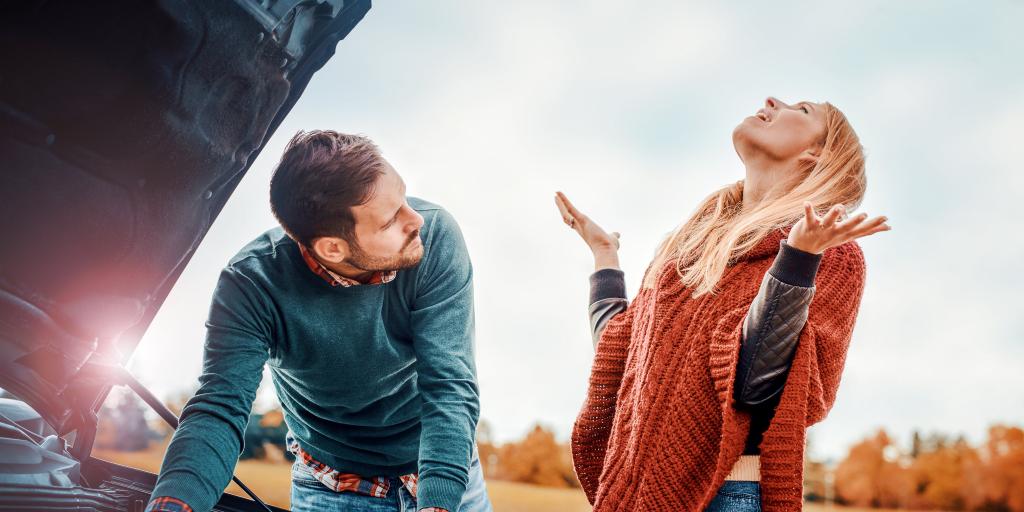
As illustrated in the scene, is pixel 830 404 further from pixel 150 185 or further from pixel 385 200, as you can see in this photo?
pixel 150 185

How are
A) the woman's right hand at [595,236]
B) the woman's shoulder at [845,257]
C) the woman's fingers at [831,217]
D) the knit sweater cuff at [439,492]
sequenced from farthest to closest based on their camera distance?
the woman's right hand at [595,236]
the woman's shoulder at [845,257]
the knit sweater cuff at [439,492]
the woman's fingers at [831,217]

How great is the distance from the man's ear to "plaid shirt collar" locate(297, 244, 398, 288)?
40mm

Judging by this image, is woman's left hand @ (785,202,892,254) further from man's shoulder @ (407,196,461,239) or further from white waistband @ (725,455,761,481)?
man's shoulder @ (407,196,461,239)

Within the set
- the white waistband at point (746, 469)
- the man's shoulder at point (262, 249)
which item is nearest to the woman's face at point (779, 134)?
the white waistband at point (746, 469)

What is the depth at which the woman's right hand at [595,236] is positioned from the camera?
6.51ft

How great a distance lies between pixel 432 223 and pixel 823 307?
32.5 inches

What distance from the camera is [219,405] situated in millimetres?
1534

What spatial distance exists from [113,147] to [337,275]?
511 mm

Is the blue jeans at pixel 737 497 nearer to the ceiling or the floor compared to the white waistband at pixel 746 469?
nearer to the floor

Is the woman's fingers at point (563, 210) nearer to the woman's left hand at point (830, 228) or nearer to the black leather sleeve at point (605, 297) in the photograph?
the black leather sleeve at point (605, 297)

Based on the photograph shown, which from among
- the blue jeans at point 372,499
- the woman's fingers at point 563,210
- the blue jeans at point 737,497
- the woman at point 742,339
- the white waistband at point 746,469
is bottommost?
the blue jeans at point 372,499

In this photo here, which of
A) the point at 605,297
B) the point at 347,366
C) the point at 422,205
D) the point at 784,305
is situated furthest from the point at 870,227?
the point at 347,366

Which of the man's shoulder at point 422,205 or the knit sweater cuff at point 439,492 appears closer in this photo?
the knit sweater cuff at point 439,492

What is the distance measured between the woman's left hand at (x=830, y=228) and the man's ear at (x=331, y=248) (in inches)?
35.3
